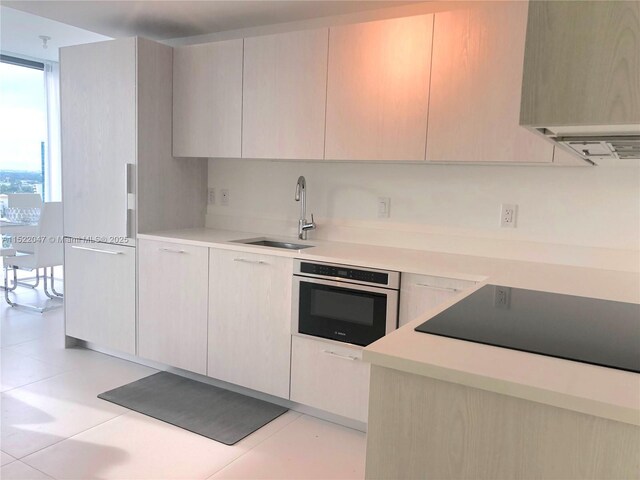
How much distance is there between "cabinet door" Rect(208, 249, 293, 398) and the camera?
110 inches

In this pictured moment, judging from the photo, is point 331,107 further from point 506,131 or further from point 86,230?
point 86,230

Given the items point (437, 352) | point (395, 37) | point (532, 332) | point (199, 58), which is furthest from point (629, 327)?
point (199, 58)

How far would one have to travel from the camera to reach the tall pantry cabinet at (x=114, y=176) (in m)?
3.28

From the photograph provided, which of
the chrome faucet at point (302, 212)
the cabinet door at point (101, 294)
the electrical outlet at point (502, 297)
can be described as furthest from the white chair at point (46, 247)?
the electrical outlet at point (502, 297)

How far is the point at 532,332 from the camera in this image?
1293 mm

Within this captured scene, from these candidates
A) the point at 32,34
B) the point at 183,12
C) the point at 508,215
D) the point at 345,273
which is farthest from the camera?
the point at 32,34

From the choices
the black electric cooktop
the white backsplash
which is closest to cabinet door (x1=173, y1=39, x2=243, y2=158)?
the white backsplash

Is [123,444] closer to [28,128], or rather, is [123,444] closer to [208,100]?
[208,100]

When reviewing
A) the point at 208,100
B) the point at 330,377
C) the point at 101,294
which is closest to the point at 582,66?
the point at 330,377

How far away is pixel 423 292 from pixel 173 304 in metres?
1.62

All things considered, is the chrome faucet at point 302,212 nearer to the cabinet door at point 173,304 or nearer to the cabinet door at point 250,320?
the cabinet door at point 250,320

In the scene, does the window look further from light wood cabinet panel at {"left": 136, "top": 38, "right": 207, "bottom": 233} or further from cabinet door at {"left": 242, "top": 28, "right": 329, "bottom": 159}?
cabinet door at {"left": 242, "top": 28, "right": 329, "bottom": 159}

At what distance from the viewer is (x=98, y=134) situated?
11.2 ft

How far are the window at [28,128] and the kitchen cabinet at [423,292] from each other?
5191mm
